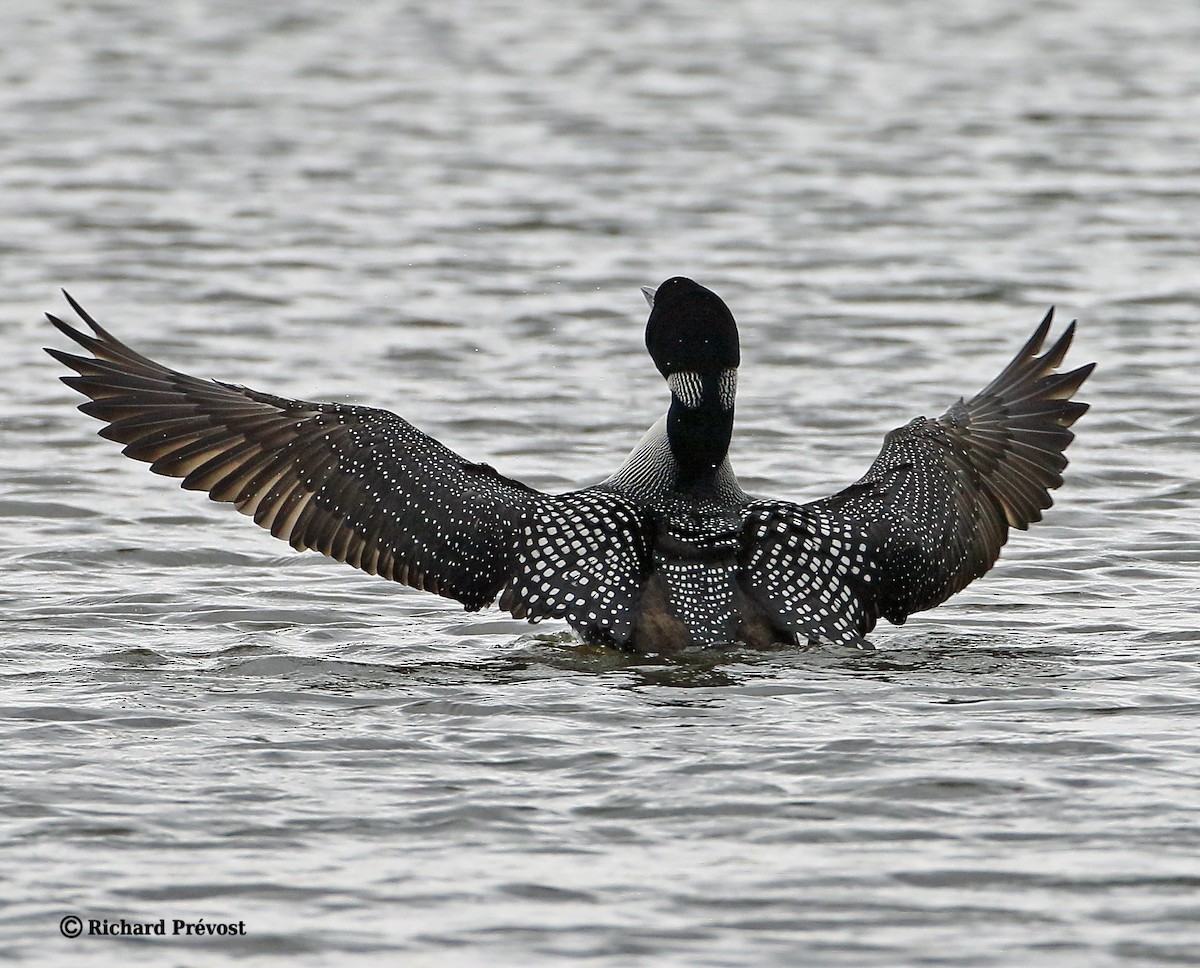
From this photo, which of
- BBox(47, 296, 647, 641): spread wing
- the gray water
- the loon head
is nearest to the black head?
the loon head

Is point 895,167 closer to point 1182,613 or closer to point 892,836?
point 1182,613

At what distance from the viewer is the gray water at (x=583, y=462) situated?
4.79 m

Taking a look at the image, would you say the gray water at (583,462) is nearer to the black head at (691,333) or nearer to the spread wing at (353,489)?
the spread wing at (353,489)

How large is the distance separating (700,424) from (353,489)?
3.42 ft

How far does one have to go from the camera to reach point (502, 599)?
6598mm

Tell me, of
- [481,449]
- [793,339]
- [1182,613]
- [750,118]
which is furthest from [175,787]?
[750,118]

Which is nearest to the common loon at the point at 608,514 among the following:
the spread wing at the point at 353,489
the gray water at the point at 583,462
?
the spread wing at the point at 353,489

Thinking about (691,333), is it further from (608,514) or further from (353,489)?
(353,489)

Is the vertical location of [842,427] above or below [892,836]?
above

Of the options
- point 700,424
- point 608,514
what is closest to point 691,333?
point 700,424

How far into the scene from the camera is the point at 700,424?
6.76 metres


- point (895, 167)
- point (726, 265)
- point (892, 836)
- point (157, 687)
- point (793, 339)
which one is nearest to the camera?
point (892, 836)

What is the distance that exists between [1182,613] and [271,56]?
1282 centimetres

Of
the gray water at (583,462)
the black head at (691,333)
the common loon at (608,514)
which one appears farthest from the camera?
the black head at (691,333)
